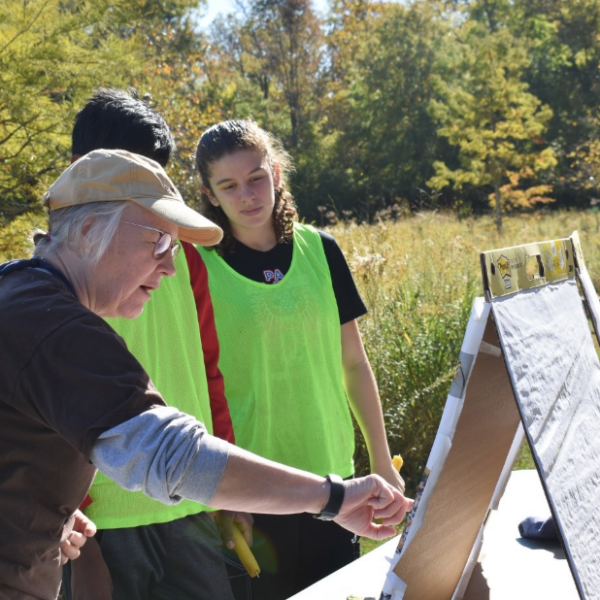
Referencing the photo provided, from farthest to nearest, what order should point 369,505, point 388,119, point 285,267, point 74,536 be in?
point 388,119
point 285,267
point 74,536
point 369,505

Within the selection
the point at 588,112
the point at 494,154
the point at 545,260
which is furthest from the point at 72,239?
the point at 588,112

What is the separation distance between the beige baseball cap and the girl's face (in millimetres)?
1104

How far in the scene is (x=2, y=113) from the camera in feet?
18.7

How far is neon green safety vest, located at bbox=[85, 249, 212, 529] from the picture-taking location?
2141 mm

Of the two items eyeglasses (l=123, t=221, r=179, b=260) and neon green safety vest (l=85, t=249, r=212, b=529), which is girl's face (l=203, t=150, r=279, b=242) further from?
eyeglasses (l=123, t=221, r=179, b=260)

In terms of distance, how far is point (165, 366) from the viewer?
2.22 m

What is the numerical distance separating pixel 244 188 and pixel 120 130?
0.53m

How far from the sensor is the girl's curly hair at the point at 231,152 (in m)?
2.65

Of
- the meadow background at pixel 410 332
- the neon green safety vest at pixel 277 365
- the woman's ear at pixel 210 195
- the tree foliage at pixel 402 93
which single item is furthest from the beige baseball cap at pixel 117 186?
the tree foliage at pixel 402 93

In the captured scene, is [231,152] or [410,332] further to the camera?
[410,332]

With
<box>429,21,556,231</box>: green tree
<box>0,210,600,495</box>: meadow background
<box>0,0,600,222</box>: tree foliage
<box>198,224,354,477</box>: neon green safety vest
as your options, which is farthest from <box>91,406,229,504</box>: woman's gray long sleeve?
<box>429,21,556,231</box>: green tree

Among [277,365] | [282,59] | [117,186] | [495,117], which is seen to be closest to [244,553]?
[277,365]

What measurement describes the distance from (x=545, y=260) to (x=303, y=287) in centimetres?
85

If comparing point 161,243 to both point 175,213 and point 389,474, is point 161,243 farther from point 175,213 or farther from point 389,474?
point 389,474
